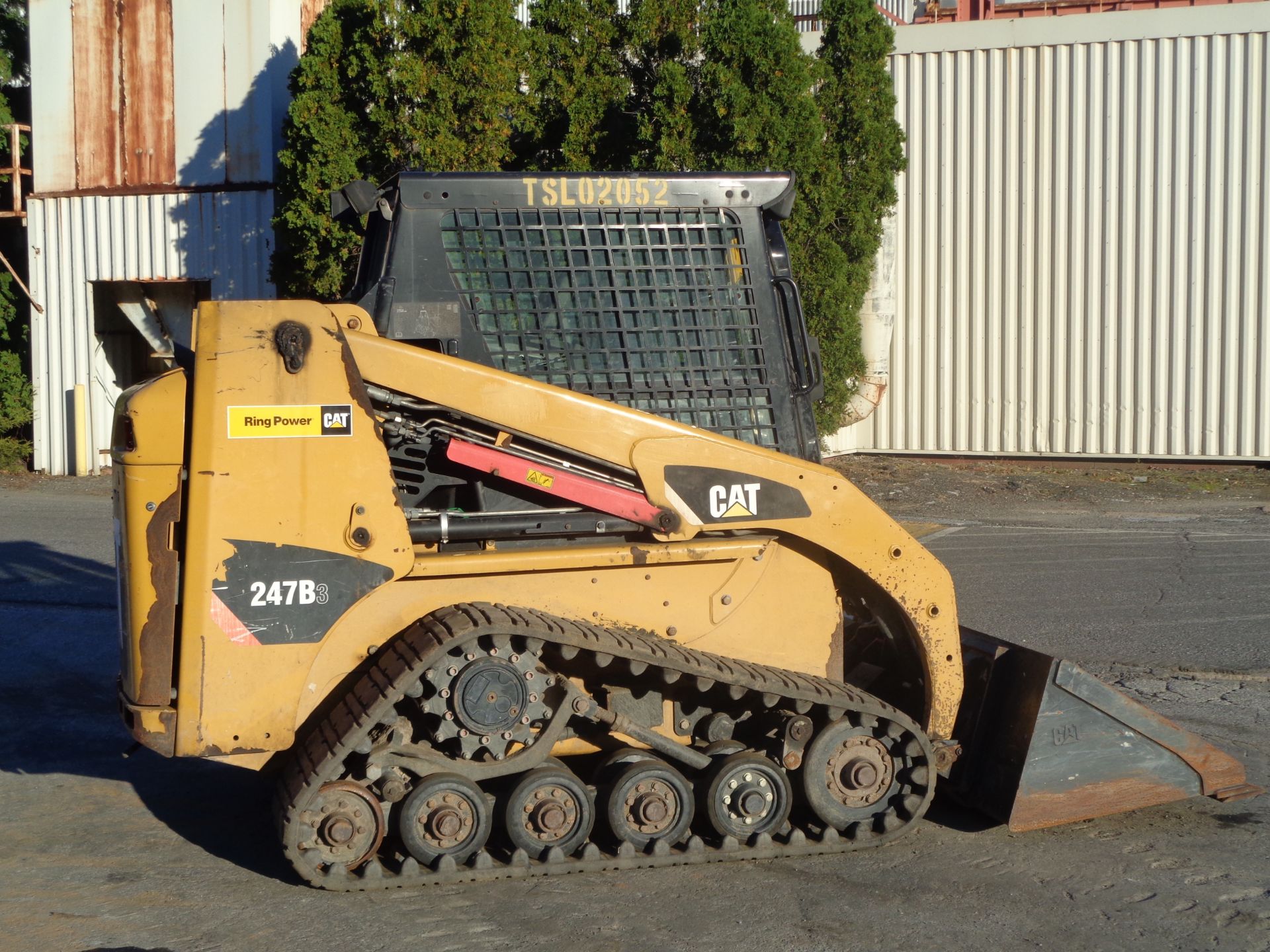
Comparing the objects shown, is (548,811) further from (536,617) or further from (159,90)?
(159,90)

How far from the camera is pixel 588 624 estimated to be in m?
4.52

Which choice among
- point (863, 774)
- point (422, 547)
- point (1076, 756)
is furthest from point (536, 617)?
point (1076, 756)

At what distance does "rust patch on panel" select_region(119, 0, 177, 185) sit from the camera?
1611 centimetres

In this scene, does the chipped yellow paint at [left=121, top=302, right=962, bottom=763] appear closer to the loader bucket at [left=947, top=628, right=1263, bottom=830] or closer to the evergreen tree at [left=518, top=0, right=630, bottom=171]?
the loader bucket at [left=947, top=628, right=1263, bottom=830]

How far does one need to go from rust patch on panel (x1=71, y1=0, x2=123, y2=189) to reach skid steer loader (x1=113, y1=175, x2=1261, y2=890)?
13094 mm

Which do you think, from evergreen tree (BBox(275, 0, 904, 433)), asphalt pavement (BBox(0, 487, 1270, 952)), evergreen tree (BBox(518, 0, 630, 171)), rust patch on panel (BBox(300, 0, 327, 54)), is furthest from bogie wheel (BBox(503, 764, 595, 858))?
rust patch on panel (BBox(300, 0, 327, 54))

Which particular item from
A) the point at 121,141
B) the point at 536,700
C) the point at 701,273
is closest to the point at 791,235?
the point at 121,141

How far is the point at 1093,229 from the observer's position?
16.0m

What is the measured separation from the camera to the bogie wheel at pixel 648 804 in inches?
175

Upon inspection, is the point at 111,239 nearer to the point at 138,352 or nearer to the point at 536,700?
the point at 138,352

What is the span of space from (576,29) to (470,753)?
439 inches

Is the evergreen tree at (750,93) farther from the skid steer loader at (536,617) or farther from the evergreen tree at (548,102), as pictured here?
the skid steer loader at (536,617)

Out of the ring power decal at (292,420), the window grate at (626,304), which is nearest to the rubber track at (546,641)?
the ring power decal at (292,420)

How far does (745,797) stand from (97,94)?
15.2 meters
